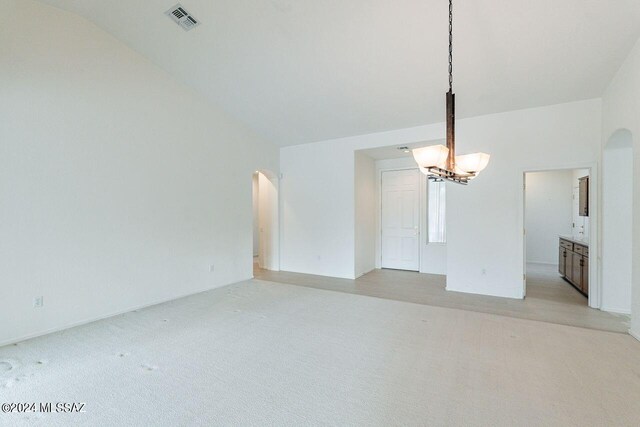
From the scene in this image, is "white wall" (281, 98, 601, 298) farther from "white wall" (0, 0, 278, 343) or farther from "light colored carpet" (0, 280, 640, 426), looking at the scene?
"white wall" (0, 0, 278, 343)

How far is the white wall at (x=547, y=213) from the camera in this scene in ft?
23.5

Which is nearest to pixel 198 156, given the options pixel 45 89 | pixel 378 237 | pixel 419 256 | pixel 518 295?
pixel 45 89

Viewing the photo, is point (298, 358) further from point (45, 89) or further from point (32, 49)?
point (32, 49)

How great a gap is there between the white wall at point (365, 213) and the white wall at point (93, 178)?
106 inches

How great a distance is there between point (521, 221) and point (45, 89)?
21.1 ft

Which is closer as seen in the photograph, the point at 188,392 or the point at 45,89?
the point at 188,392

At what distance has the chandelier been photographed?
2.30m

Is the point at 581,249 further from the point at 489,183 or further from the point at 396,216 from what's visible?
the point at 396,216

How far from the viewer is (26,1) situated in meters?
3.19

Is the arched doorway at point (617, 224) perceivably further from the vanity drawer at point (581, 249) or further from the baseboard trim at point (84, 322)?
the baseboard trim at point (84, 322)

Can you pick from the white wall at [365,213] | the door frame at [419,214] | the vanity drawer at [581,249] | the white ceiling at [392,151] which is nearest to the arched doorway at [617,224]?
the vanity drawer at [581,249]

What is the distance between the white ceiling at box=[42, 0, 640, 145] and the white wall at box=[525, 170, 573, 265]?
160 inches

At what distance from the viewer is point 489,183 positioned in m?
4.64

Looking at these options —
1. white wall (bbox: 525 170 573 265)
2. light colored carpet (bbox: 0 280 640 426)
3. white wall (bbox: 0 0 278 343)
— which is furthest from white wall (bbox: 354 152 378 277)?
white wall (bbox: 525 170 573 265)
